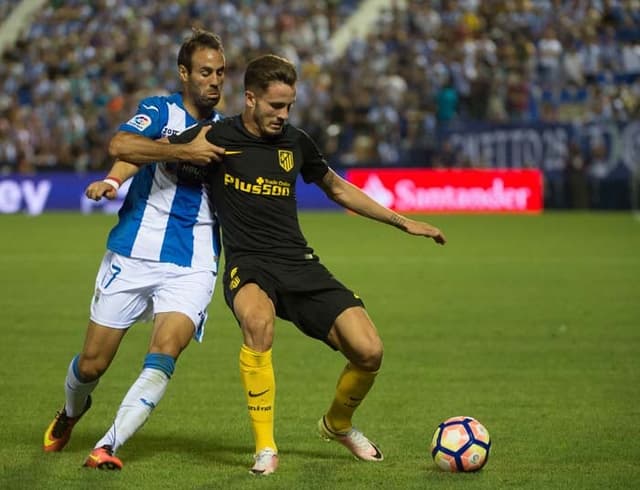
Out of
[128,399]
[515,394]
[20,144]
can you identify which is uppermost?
[128,399]

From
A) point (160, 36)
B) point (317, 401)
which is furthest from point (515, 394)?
point (160, 36)

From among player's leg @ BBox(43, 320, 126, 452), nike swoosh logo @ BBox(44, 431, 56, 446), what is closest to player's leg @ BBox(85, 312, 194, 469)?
player's leg @ BBox(43, 320, 126, 452)

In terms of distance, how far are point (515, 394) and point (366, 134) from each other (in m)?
21.4

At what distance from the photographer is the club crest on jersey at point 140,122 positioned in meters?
6.61

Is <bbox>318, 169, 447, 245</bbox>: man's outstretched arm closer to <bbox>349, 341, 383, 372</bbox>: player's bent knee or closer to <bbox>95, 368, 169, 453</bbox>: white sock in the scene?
Result: <bbox>349, 341, 383, 372</bbox>: player's bent knee

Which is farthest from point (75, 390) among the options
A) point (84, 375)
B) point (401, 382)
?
point (401, 382)

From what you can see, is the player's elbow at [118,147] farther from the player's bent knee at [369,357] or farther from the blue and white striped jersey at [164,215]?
the player's bent knee at [369,357]

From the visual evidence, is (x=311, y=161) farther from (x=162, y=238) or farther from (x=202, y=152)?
(x=162, y=238)

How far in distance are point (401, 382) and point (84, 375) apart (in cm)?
323

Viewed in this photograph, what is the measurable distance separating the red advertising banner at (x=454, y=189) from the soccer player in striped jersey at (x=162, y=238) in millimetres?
21384

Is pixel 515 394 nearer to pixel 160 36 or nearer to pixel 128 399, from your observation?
pixel 128 399

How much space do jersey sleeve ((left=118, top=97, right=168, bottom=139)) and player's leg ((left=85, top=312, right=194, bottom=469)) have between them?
0.95 m

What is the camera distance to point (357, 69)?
31656 mm

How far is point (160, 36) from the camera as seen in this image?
34250 millimetres
